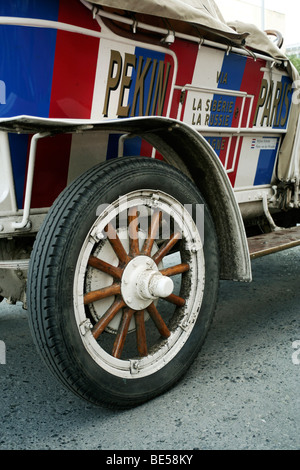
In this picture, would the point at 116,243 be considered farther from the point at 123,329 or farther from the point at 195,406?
the point at 195,406

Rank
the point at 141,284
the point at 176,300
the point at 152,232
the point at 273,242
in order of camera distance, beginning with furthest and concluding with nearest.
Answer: the point at 273,242 → the point at 176,300 → the point at 152,232 → the point at 141,284

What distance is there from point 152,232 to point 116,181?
33cm

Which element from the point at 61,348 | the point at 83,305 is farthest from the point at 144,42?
the point at 61,348

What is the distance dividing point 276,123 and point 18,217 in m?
1.86

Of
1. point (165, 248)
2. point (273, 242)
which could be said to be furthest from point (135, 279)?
point (273, 242)

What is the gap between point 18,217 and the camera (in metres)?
2.15

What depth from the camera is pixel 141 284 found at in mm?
2125

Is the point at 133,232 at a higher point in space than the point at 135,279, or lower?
higher

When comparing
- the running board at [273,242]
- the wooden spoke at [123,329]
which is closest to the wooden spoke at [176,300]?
the wooden spoke at [123,329]

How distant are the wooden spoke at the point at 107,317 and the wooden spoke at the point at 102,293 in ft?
0.17

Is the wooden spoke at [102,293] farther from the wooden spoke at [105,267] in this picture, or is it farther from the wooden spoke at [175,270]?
the wooden spoke at [175,270]

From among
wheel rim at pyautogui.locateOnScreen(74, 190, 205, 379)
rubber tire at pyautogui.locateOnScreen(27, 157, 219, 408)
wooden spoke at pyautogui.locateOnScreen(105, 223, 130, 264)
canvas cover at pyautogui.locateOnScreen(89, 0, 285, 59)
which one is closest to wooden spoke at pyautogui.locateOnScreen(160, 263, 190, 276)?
wheel rim at pyautogui.locateOnScreen(74, 190, 205, 379)

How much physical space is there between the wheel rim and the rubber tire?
0.16 ft

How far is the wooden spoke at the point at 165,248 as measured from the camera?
89.6 inches
